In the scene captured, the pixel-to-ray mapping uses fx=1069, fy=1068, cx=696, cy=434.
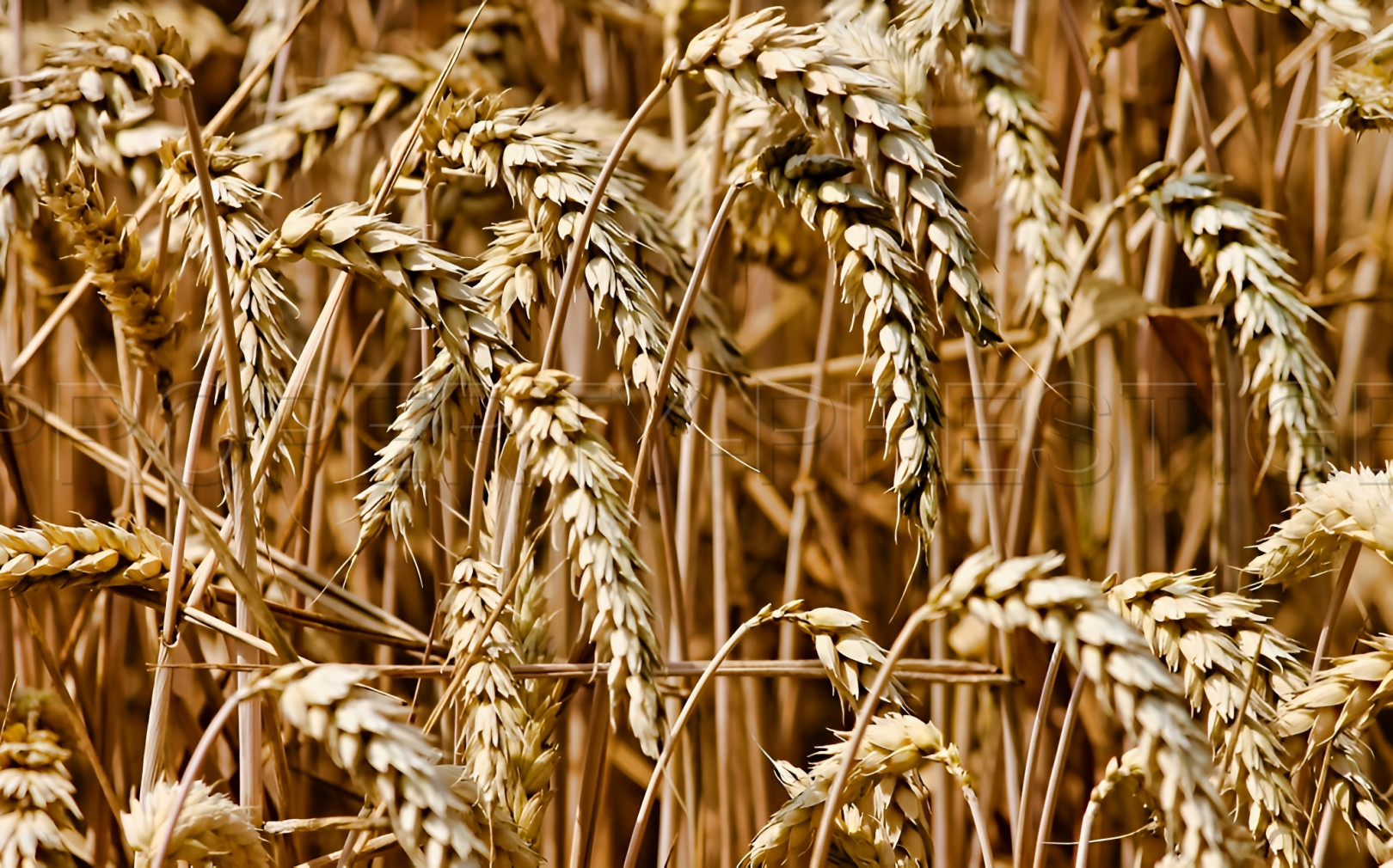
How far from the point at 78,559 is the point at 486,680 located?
0.33 meters

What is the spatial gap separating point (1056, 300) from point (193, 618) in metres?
0.84

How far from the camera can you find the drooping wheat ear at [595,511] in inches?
26.0

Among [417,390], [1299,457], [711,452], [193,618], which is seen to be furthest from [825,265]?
[193,618]

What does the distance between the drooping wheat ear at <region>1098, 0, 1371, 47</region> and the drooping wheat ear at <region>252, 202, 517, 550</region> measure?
2.52ft

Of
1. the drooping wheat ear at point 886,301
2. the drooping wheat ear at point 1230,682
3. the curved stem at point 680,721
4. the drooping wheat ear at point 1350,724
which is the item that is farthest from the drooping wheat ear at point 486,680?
the drooping wheat ear at point 1350,724

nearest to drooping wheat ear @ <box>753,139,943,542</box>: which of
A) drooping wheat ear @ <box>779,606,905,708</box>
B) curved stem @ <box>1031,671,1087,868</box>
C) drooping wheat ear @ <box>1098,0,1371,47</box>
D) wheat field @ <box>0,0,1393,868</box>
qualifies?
wheat field @ <box>0,0,1393,868</box>

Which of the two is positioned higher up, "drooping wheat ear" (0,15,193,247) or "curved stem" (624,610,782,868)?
"drooping wheat ear" (0,15,193,247)

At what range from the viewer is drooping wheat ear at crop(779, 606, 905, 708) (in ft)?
2.65

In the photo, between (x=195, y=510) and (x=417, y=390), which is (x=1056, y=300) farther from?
(x=195, y=510)

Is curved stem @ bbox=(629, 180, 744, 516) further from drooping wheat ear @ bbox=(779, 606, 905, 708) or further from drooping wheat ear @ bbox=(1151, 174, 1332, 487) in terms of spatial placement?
drooping wheat ear @ bbox=(1151, 174, 1332, 487)

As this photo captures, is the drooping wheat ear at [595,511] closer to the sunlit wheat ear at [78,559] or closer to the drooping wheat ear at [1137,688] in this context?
the drooping wheat ear at [1137,688]

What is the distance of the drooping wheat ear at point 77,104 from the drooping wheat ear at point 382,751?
1.18 ft

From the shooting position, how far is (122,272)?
882 millimetres

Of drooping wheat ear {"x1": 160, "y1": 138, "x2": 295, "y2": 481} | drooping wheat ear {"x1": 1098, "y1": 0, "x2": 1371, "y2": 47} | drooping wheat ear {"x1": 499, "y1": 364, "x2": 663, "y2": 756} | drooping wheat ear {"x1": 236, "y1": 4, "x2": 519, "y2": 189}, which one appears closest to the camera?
drooping wheat ear {"x1": 499, "y1": 364, "x2": 663, "y2": 756}
